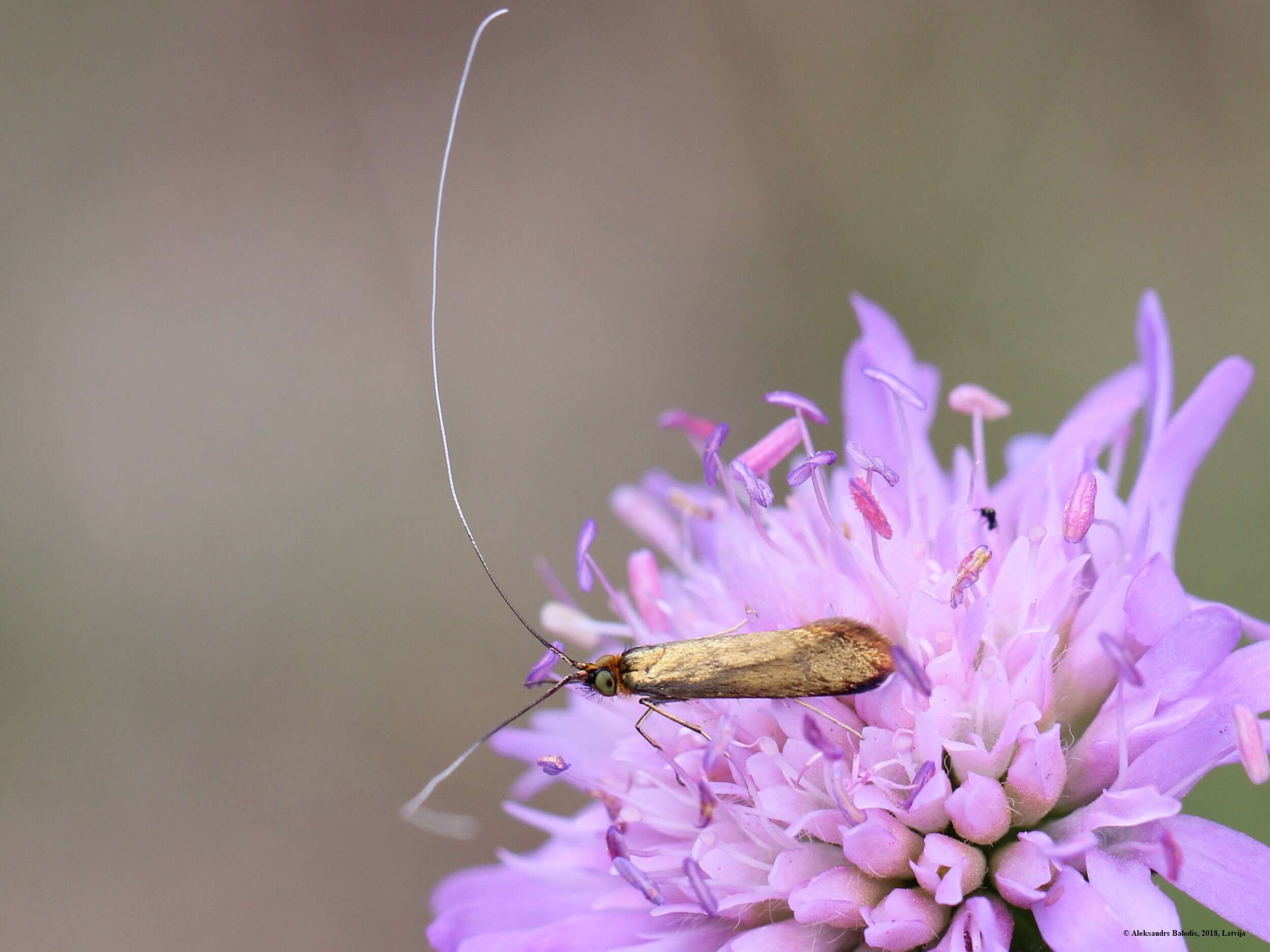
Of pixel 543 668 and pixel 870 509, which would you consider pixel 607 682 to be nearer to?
pixel 543 668

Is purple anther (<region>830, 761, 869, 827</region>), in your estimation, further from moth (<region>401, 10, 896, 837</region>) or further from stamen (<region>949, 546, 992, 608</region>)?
stamen (<region>949, 546, 992, 608</region>)

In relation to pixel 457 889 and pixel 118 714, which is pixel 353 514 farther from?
pixel 457 889

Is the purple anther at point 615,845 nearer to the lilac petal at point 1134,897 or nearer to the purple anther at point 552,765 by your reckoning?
the purple anther at point 552,765

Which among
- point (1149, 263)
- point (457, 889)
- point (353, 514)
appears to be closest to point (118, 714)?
point (353, 514)

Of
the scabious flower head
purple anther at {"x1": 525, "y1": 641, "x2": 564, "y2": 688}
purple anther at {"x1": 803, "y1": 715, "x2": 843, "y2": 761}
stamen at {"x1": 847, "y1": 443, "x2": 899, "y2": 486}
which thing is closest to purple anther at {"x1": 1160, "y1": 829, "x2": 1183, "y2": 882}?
the scabious flower head

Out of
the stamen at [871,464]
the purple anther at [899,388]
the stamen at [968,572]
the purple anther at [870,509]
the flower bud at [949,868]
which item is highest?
the purple anther at [899,388]

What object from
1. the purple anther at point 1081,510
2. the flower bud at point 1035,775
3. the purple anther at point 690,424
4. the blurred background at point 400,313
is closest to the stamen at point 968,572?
the purple anther at point 1081,510

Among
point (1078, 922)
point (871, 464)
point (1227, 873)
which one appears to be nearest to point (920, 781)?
point (1078, 922)
